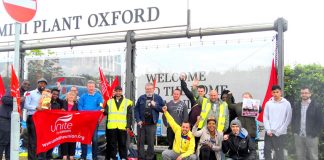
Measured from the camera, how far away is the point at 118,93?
32.2 ft

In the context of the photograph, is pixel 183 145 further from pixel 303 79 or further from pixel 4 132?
pixel 303 79

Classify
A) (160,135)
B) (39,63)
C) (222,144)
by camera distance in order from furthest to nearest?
1. (39,63)
2. (160,135)
3. (222,144)

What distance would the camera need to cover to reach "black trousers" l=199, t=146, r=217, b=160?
27.7ft

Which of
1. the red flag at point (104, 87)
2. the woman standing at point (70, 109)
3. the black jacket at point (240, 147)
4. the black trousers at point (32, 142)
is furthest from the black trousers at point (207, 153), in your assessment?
the red flag at point (104, 87)

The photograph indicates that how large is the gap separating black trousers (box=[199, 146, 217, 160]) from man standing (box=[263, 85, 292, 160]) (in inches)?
47.5

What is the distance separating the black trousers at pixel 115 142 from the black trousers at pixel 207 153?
210 centimetres

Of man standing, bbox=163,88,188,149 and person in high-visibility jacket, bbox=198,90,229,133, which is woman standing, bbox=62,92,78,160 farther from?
person in high-visibility jacket, bbox=198,90,229,133

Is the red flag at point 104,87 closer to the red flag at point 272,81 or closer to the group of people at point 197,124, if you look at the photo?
the group of people at point 197,124

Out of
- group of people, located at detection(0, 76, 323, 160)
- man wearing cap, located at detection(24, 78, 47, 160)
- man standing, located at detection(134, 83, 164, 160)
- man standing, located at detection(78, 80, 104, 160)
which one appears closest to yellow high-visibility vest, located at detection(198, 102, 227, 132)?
group of people, located at detection(0, 76, 323, 160)

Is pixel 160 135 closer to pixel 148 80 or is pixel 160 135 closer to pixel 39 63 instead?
pixel 148 80

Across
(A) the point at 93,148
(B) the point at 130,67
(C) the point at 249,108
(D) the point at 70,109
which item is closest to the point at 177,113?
(C) the point at 249,108

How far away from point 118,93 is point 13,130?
11.8 feet

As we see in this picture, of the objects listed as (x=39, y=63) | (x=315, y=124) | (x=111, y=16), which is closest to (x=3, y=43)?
(x=39, y=63)

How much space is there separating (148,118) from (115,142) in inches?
37.0
